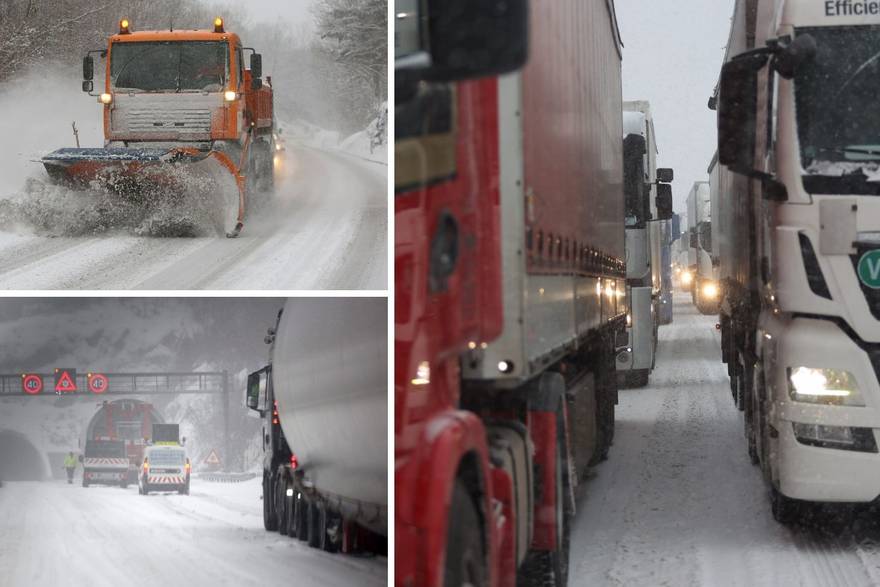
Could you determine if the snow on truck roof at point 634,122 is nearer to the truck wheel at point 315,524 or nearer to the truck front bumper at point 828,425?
the truck front bumper at point 828,425

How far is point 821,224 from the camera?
7629 millimetres

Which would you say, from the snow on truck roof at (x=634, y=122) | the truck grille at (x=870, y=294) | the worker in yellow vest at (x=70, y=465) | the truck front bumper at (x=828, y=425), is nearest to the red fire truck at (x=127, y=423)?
the worker in yellow vest at (x=70, y=465)

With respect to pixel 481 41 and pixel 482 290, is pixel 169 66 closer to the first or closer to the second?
pixel 482 290

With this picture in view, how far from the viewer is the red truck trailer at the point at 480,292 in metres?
4.30

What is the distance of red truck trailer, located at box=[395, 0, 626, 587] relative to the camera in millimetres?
4301

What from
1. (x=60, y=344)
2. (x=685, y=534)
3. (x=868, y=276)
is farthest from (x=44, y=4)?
(x=685, y=534)

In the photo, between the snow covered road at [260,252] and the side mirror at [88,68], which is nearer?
the snow covered road at [260,252]

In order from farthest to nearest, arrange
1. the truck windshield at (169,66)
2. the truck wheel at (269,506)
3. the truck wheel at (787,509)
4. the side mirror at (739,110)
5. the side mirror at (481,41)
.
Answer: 1. the truck wheel at (787,509)
2. the side mirror at (739,110)
3. the truck windshield at (169,66)
4. the truck wheel at (269,506)
5. the side mirror at (481,41)

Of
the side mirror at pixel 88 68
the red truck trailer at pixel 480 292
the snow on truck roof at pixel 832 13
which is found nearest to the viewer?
the red truck trailer at pixel 480 292

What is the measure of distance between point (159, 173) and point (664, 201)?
9.53 meters

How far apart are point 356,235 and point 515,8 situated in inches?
73.3

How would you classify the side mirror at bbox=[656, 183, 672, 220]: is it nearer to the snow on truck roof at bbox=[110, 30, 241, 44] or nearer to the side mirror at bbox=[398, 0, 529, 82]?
the snow on truck roof at bbox=[110, 30, 241, 44]

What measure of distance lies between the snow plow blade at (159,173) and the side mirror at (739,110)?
2.56 m

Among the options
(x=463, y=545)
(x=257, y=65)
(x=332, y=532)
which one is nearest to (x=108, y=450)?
(x=332, y=532)
